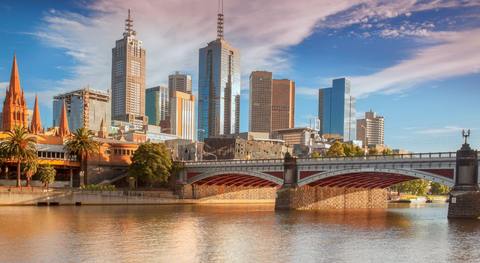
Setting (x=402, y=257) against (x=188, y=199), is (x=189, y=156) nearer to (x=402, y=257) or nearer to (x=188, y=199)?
(x=188, y=199)

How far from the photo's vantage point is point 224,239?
5191cm

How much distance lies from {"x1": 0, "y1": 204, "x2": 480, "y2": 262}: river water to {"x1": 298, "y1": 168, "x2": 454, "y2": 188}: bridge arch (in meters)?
8.29

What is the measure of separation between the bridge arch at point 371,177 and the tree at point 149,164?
3458 centimetres

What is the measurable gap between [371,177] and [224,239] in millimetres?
51146

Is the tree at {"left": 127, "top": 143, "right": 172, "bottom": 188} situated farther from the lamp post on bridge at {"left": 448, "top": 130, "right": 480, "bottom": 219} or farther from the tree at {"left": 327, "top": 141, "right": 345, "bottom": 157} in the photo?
the lamp post on bridge at {"left": 448, "top": 130, "right": 480, "bottom": 219}

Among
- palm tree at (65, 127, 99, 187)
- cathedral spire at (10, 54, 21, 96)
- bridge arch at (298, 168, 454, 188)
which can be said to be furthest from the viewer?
cathedral spire at (10, 54, 21, 96)

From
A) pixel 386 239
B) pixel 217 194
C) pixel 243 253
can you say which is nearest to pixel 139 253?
pixel 243 253

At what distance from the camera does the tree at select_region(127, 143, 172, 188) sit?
366ft

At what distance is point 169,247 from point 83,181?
7660 cm

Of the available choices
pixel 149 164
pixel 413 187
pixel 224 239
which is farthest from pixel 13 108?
pixel 224 239

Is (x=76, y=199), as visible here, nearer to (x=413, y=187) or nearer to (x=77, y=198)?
(x=77, y=198)

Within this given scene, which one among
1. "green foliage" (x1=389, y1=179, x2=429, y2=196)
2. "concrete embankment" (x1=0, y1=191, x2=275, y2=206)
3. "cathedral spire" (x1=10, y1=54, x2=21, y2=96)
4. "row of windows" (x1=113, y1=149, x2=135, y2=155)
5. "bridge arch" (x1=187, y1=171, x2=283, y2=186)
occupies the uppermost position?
"cathedral spire" (x1=10, y1=54, x2=21, y2=96)

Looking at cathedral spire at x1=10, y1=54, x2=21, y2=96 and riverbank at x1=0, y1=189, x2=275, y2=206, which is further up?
cathedral spire at x1=10, y1=54, x2=21, y2=96

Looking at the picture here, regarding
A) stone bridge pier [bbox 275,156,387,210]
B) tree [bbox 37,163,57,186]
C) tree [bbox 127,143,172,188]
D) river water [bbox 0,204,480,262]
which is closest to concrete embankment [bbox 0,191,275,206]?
tree [bbox 127,143,172,188]
